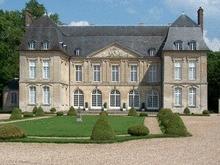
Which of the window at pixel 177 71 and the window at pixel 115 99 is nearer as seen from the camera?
the window at pixel 177 71

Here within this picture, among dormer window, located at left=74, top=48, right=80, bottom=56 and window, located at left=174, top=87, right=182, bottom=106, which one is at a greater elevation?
dormer window, located at left=74, top=48, right=80, bottom=56

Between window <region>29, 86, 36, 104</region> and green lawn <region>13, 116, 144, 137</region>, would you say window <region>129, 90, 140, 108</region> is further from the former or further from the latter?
green lawn <region>13, 116, 144, 137</region>

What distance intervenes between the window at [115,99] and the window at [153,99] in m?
2.84

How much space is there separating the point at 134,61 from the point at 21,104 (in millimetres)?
11291

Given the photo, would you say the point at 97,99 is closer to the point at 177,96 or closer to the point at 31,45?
the point at 177,96

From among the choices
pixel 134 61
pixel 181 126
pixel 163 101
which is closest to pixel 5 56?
pixel 134 61

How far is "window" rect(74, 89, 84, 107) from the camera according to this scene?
47.1 m

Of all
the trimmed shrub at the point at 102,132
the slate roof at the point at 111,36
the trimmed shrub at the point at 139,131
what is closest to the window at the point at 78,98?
the slate roof at the point at 111,36

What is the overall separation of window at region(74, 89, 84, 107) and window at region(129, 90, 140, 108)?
4.61 meters

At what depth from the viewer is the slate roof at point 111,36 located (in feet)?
146

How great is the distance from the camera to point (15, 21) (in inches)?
2020

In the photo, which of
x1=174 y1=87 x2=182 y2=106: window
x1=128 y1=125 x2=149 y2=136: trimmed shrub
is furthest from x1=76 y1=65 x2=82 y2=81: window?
x1=128 y1=125 x2=149 y2=136: trimmed shrub

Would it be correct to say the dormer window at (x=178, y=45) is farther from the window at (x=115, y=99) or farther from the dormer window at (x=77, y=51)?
the dormer window at (x=77, y=51)

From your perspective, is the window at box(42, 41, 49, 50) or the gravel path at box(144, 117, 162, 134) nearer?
the gravel path at box(144, 117, 162, 134)
